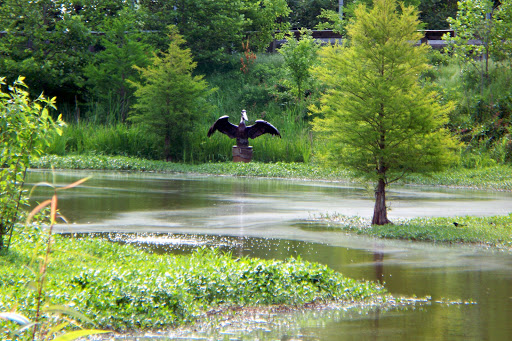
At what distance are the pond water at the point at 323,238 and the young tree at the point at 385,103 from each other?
5.89 feet

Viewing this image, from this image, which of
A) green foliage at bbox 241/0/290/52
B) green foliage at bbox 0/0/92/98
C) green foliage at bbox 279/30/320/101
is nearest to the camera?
green foliage at bbox 279/30/320/101

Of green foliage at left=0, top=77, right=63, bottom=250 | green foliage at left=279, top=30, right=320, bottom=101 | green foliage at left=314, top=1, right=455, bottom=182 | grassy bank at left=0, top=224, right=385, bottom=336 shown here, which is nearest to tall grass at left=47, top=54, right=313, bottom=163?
green foliage at left=279, top=30, right=320, bottom=101

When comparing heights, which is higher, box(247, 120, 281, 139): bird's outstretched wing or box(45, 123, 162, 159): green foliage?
box(247, 120, 281, 139): bird's outstretched wing

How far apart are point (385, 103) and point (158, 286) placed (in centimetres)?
755

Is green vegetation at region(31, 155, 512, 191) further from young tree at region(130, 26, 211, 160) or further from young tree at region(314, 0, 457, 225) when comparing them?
young tree at region(314, 0, 457, 225)

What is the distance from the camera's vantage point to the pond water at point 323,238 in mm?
6465

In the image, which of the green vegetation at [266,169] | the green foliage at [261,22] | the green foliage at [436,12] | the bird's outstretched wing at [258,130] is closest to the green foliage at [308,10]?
the green foliage at [436,12]

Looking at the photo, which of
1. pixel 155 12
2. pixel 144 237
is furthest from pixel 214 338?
pixel 155 12

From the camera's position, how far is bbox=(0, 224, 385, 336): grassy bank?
19.6 ft

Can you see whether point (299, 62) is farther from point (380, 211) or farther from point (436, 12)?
point (436, 12)

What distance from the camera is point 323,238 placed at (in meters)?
11.6

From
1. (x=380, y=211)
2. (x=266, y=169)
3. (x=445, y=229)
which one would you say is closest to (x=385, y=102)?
(x=380, y=211)

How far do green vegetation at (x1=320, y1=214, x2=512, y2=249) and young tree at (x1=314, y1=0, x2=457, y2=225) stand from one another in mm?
678

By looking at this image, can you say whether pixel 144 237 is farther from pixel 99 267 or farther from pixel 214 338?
pixel 214 338
